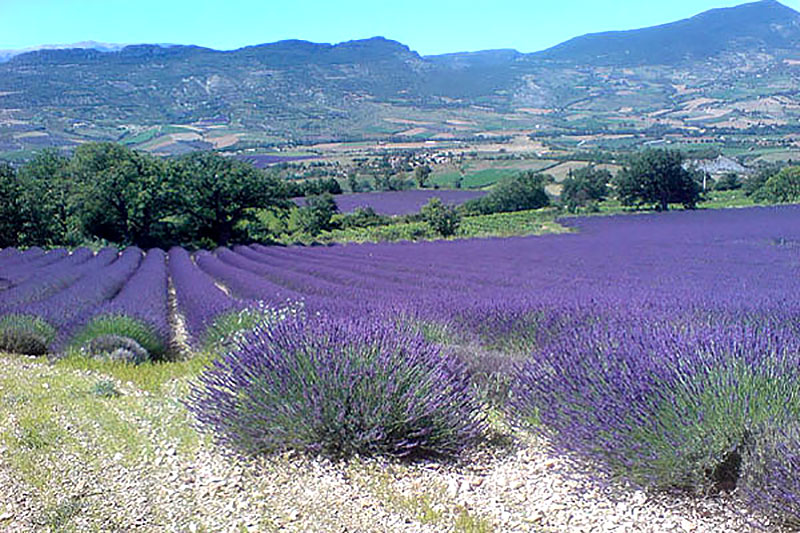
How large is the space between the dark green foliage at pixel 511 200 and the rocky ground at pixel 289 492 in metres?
48.0

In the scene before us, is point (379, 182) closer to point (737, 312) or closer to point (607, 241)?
point (607, 241)

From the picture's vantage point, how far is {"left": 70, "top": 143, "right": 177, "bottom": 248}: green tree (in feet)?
107

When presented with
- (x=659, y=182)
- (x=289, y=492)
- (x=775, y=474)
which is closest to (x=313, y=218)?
(x=659, y=182)

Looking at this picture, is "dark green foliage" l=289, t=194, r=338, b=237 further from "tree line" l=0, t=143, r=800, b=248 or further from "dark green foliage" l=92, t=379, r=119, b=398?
"dark green foliage" l=92, t=379, r=119, b=398

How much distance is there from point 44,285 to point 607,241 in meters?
16.9

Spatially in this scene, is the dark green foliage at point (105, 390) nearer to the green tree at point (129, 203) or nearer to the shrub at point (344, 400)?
the shrub at point (344, 400)

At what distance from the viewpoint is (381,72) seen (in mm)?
176625

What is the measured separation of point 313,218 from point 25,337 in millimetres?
35142

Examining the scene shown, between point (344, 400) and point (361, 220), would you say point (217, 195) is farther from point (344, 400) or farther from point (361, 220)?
point (344, 400)

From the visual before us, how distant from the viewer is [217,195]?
3456 centimetres

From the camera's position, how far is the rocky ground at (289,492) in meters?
2.90

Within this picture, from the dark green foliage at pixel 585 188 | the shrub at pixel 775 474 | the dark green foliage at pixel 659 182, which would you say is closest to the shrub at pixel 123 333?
the shrub at pixel 775 474

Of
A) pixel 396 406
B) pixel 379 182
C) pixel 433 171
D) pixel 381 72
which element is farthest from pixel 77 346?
pixel 381 72

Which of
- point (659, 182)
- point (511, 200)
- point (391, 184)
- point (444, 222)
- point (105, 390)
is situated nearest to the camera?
point (105, 390)
